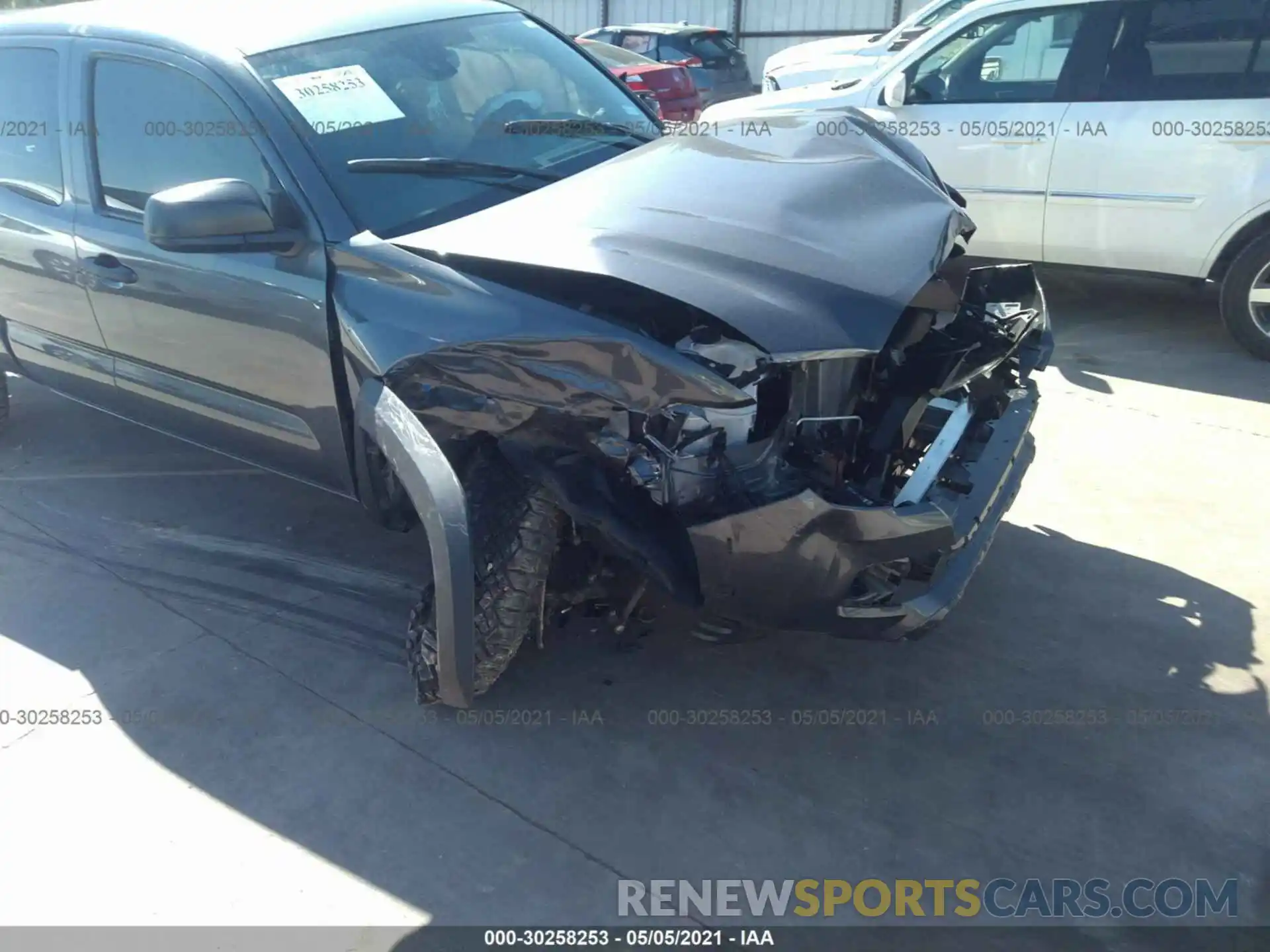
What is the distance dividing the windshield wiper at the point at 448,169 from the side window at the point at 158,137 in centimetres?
28

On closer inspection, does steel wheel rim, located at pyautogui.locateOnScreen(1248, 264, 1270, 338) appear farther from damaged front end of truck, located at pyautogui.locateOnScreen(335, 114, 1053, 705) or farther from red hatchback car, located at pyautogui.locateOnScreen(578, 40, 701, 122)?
red hatchback car, located at pyautogui.locateOnScreen(578, 40, 701, 122)

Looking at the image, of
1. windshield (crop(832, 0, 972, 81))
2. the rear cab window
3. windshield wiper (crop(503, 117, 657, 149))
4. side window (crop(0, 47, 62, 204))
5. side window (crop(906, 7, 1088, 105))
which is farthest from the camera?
the rear cab window

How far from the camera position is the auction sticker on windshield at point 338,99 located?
3057mm

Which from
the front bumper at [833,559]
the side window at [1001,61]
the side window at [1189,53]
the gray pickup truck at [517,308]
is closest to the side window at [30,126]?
the gray pickup truck at [517,308]

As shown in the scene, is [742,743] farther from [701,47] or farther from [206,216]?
[701,47]

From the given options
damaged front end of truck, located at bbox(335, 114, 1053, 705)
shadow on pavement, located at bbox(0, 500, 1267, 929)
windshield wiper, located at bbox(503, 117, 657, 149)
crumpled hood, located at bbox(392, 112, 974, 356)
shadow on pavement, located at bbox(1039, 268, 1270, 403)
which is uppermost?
windshield wiper, located at bbox(503, 117, 657, 149)

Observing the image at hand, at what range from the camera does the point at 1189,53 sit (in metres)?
5.40

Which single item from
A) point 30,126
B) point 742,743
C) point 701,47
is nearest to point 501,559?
point 742,743

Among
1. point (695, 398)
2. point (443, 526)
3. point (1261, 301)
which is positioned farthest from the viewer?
point (1261, 301)

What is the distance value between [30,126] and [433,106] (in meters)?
1.75

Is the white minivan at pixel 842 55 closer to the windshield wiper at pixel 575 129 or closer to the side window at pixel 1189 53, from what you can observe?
the side window at pixel 1189 53

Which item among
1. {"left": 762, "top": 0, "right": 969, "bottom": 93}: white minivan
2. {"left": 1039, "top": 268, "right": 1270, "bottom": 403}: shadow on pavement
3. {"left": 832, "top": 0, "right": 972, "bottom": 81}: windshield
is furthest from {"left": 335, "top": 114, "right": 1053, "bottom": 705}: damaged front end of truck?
{"left": 832, "top": 0, "right": 972, "bottom": 81}: windshield

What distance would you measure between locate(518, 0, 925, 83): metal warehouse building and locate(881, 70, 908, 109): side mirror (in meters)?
12.8

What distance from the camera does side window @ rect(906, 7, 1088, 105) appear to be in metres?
5.74
